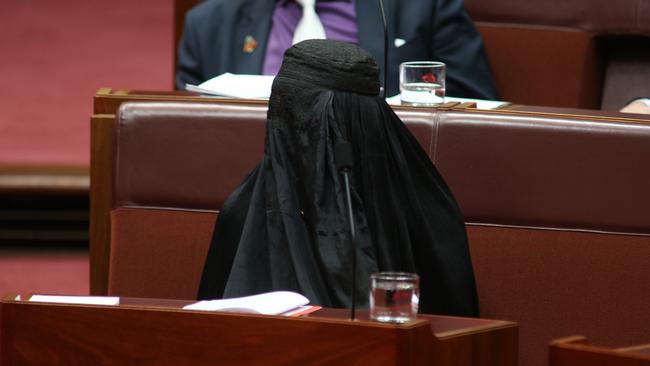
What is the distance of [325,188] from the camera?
1251mm

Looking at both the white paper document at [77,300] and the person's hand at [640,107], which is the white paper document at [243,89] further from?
the white paper document at [77,300]

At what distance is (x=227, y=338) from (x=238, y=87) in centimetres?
68

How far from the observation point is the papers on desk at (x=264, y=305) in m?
1.00

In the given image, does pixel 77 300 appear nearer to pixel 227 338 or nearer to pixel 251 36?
pixel 227 338

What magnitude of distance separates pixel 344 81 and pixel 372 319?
36 centimetres

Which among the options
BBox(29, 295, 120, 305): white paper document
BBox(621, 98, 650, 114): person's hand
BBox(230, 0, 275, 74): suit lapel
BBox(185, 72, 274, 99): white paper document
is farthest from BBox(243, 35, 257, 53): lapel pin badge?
BBox(29, 295, 120, 305): white paper document

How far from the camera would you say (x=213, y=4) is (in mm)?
2000

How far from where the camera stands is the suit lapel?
1919 mm

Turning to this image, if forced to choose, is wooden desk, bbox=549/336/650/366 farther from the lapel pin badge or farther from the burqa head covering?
the lapel pin badge

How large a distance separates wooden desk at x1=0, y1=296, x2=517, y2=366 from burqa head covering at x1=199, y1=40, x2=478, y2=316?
0.21 m

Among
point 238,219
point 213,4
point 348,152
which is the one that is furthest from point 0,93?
point 348,152

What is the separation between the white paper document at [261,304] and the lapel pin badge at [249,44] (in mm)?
933

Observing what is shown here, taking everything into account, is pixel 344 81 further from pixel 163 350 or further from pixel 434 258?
pixel 163 350

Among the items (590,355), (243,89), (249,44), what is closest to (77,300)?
(590,355)
